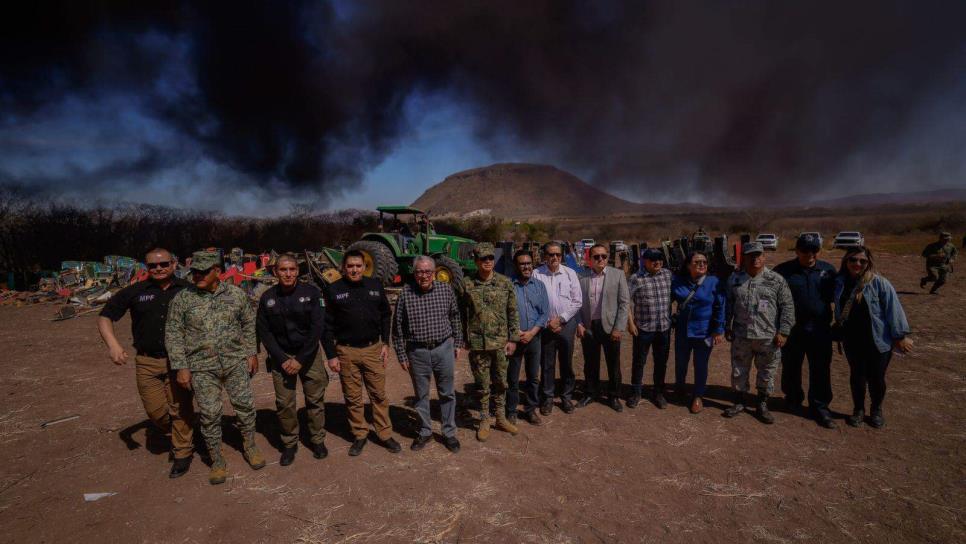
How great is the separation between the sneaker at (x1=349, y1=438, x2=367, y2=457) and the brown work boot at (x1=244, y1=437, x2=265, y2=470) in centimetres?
71

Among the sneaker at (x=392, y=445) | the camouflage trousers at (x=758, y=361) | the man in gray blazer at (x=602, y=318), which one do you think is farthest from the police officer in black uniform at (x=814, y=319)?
the sneaker at (x=392, y=445)

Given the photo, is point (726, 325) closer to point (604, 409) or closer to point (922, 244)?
point (604, 409)

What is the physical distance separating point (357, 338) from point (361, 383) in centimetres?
45

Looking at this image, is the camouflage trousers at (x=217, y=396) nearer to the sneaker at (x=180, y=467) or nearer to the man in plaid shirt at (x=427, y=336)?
the sneaker at (x=180, y=467)

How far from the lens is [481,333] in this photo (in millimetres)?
3889

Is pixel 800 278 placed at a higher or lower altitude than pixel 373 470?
higher

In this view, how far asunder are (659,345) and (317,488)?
3.51m

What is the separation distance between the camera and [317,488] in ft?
10.8

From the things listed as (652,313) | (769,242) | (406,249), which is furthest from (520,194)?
(652,313)

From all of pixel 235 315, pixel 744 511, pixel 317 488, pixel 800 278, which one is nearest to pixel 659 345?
pixel 800 278

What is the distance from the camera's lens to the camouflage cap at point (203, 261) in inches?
128

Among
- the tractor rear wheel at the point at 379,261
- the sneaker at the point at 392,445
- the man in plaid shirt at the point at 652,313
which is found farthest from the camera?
the tractor rear wheel at the point at 379,261

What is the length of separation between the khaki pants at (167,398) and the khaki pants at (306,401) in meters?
0.71

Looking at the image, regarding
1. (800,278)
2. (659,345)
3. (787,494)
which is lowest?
(787,494)
